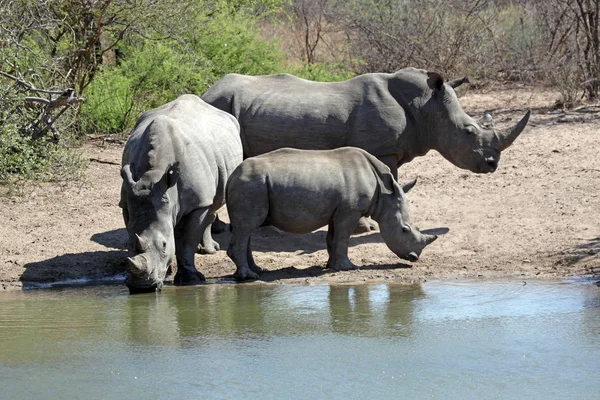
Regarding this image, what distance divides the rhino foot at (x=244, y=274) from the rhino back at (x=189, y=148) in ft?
2.13

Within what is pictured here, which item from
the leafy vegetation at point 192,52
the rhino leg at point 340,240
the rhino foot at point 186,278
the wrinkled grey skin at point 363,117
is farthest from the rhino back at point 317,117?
the leafy vegetation at point 192,52

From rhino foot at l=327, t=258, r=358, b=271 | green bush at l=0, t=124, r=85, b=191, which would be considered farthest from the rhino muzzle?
green bush at l=0, t=124, r=85, b=191

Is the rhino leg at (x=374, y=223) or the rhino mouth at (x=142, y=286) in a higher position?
the rhino leg at (x=374, y=223)

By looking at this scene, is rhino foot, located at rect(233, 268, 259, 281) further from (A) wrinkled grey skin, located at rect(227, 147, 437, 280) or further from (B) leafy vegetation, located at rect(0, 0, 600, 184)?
(B) leafy vegetation, located at rect(0, 0, 600, 184)

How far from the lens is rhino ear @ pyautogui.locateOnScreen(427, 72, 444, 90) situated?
1148 centimetres

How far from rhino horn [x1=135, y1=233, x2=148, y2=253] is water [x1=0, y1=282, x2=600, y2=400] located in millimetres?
403

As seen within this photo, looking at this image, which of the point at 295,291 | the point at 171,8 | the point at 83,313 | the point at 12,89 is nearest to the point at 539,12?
the point at 171,8

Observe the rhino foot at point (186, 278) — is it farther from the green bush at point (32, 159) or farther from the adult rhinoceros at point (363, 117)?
the green bush at point (32, 159)

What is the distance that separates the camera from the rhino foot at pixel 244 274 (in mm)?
9891

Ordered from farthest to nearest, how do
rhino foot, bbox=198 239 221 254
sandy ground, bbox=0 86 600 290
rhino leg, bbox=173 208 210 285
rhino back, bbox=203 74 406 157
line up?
rhino back, bbox=203 74 406 157 < rhino foot, bbox=198 239 221 254 < sandy ground, bbox=0 86 600 290 < rhino leg, bbox=173 208 210 285

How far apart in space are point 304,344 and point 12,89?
20.9 ft

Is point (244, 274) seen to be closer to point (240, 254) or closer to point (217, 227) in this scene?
point (240, 254)

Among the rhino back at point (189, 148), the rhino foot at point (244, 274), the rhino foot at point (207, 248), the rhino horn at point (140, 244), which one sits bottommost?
the rhino foot at point (244, 274)

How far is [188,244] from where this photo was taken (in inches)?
381
